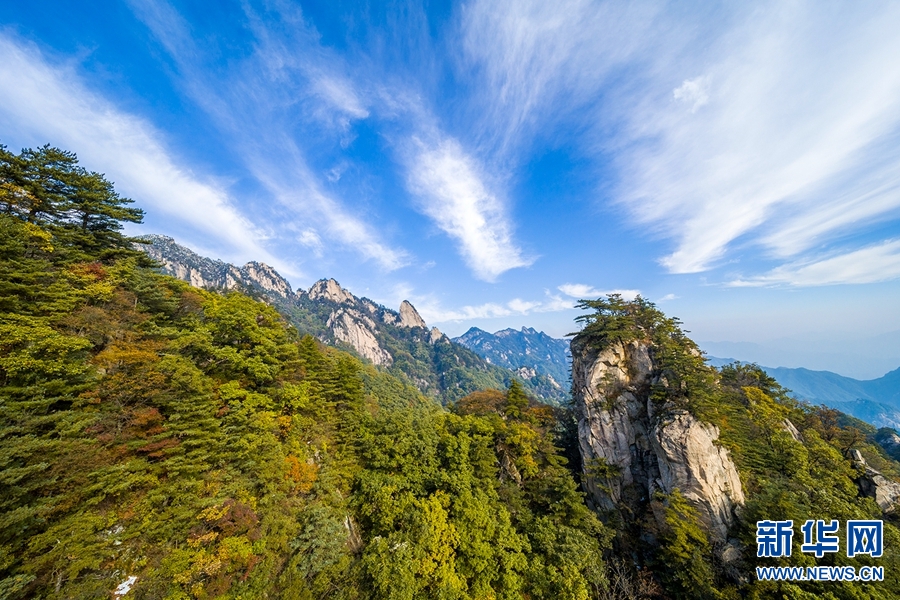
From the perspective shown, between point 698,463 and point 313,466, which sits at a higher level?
point 698,463

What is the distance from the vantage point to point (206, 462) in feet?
40.9

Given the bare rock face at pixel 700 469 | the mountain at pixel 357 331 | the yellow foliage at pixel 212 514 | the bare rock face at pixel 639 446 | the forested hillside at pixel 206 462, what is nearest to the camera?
the forested hillside at pixel 206 462

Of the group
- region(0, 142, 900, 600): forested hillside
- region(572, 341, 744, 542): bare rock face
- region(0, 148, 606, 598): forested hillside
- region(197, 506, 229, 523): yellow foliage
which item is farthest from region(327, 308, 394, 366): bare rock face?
region(197, 506, 229, 523): yellow foliage

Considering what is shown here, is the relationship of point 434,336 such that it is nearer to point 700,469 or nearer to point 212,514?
point 700,469

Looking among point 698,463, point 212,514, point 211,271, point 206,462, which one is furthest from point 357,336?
point 698,463

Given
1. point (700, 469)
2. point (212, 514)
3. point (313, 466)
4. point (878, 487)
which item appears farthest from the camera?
point (878, 487)

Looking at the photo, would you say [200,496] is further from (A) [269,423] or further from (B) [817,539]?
(B) [817,539]

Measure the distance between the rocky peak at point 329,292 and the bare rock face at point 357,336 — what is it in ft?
106

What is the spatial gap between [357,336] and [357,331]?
314 centimetres

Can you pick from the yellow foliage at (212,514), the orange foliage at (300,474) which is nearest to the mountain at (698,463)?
the orange foliage at (300,474)

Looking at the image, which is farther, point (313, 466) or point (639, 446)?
point (639, 446)

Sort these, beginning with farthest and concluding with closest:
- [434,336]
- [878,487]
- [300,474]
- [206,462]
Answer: [434,336]
[878,487]
[300,474]
[206,462]

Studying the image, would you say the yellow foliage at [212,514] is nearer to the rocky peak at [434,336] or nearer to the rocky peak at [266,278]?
the rocky peak at [434,336]

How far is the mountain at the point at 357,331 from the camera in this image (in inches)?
5384
